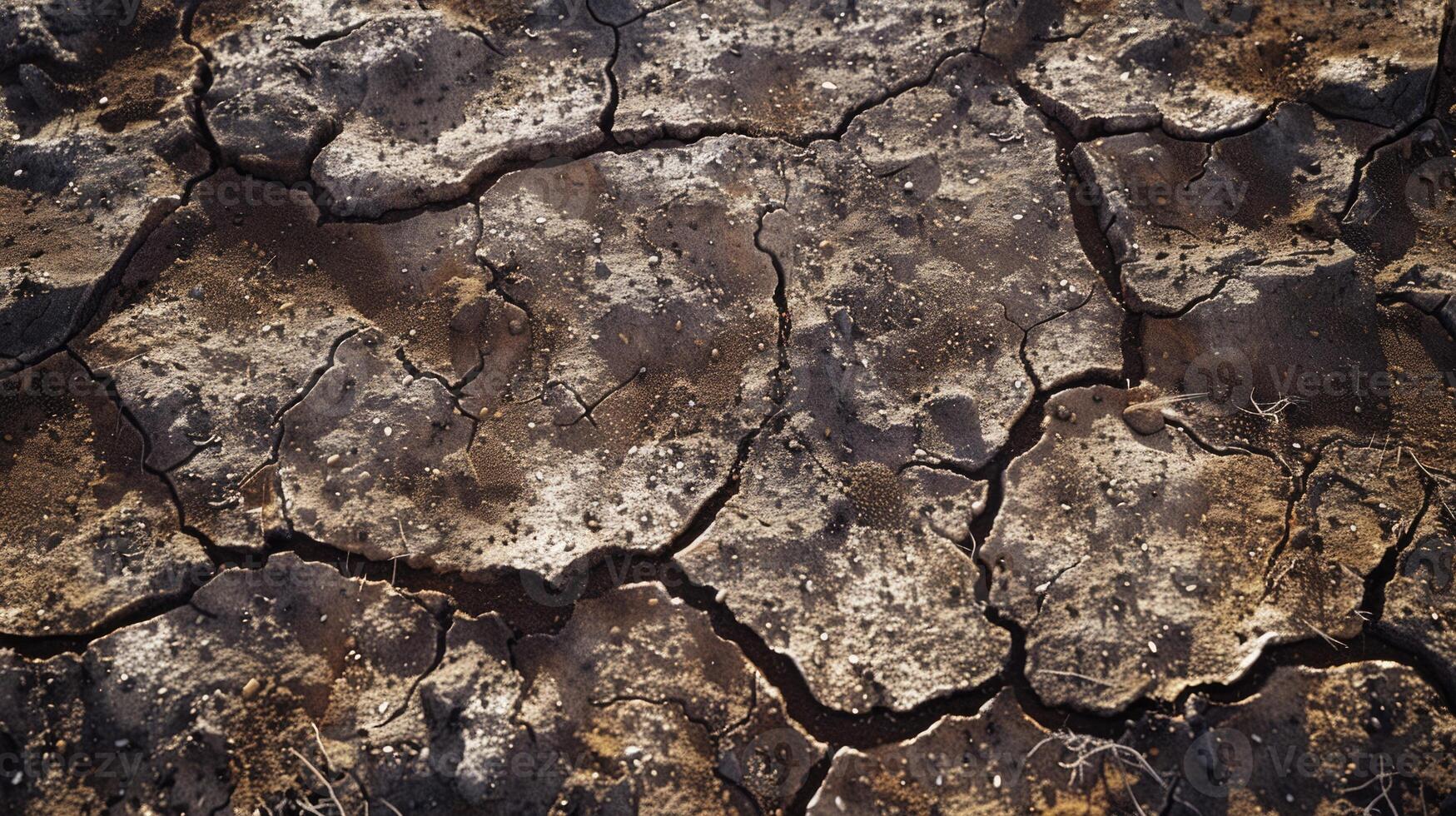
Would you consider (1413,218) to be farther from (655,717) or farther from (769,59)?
(655,717)

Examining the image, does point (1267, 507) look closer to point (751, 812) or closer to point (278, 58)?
point (751, 812)

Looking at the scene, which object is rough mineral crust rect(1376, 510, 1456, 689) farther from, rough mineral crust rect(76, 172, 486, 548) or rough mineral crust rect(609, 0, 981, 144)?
rough mineral crust rect(76, 172, 486, 548)

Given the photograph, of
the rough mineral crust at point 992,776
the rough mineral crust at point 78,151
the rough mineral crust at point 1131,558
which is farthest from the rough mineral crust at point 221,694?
the rough mineral crust at point 1131,558

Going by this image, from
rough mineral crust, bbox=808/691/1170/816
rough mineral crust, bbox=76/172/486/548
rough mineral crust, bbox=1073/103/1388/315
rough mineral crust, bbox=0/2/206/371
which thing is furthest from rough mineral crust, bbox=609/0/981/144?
rough mineral crust, bbox=808/691/1170/816

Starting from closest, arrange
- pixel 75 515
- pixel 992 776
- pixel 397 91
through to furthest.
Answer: pixel 992 776 < pixel 75 515 < pixel 397 91

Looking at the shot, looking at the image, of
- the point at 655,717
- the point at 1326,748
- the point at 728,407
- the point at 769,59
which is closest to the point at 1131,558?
the point at 1326,748

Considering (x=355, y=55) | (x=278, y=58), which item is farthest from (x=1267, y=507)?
(x=278, y=58)

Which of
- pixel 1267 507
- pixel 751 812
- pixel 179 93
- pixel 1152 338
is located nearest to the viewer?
pixel 751 812
